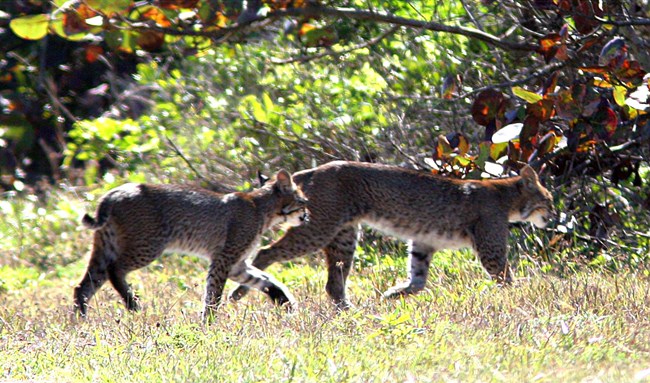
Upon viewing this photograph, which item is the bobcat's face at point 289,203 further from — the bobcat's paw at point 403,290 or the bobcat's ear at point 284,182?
the bobcat's paw at point 403,290

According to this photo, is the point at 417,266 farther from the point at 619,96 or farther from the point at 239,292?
the point at 619,96

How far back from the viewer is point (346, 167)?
9.70 meters

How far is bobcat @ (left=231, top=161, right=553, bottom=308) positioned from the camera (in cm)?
965

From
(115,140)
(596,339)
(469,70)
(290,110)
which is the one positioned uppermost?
(596,339)

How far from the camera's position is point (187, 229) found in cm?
945

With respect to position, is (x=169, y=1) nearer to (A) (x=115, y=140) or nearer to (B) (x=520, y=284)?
(B) (x=520, y=284)

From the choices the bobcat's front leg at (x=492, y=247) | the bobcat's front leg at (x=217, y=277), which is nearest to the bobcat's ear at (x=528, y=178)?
the bobcat's front leg at (x=492, y=247)

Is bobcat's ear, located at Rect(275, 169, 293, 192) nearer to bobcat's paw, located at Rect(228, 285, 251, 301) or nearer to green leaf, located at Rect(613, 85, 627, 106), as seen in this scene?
bobcat's paw, located at Rect(228, 285, 251, 301)

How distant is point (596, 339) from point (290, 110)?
6839mm

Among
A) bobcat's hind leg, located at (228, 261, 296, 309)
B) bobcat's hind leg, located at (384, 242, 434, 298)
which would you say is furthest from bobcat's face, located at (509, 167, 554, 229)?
bobcat's hind leg, located at (228, 261, 296, 309)

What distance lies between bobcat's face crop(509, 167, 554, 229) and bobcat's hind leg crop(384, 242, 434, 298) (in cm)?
80

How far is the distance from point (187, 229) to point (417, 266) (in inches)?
77.0

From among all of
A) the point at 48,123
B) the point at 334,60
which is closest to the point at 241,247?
the point at 334,60

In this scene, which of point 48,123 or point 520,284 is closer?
point 520,284
